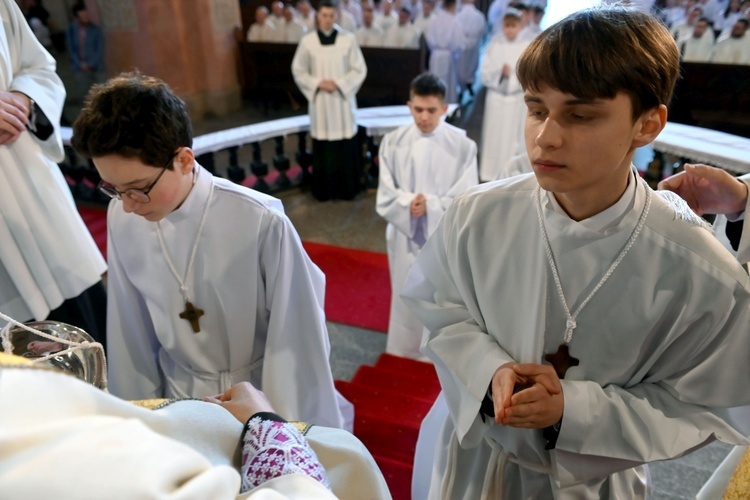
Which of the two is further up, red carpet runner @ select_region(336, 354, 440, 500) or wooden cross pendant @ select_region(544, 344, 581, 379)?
Answer: wooden cross pendant @ select_region(544, 344, 581, 379)

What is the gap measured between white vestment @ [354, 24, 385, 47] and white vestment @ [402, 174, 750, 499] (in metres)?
10.2

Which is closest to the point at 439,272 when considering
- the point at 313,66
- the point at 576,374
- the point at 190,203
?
the point at 576,374

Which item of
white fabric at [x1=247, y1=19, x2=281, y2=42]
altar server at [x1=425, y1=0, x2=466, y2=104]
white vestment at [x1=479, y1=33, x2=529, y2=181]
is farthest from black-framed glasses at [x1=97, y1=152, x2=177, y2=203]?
white fabric at [x1=247, y1=19, x2=281, y2=42]

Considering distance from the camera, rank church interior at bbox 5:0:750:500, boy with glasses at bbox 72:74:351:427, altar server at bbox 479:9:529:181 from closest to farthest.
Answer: boy with glasses at bbox 72:74:351:427 → church interior at bbox 5:0:750:500 → altar server at bbox 479:9:529:181

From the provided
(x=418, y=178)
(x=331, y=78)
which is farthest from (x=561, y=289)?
(x=331, y=78)

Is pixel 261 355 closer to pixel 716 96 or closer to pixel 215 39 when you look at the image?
pixel 716 96

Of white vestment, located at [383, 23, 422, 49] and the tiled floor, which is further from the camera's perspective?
white vestment, located at [383, 23, 422, 49]

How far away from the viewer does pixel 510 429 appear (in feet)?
4.95

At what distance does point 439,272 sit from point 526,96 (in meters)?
0.60

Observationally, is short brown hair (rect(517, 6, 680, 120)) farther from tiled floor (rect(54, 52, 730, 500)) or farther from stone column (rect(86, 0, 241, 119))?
stone column (rect(86, 0, 241, 119))

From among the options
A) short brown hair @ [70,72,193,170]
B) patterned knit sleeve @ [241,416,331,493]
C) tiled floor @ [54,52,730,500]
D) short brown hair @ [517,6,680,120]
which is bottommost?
tiled floor @ [54,52,730,500]

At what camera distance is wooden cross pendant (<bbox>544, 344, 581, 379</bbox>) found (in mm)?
1419

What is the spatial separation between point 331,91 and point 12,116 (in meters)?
4.37

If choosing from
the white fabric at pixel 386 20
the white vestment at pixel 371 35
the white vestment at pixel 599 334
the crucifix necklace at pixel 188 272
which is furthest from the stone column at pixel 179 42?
the white vestment at pixel 599 334
